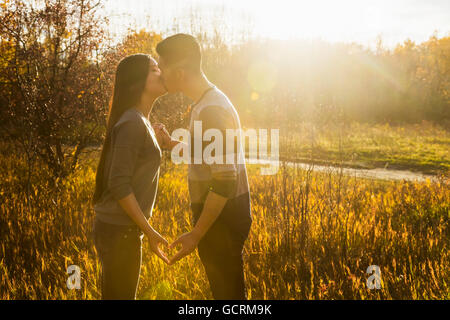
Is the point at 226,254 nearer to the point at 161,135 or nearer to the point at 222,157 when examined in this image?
the point at 222,157

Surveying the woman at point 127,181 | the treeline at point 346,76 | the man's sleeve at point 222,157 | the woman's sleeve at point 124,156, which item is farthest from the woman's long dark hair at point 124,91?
the treeline at point 346,76

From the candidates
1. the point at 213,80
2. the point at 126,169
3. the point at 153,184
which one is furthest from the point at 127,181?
the point at 213,80

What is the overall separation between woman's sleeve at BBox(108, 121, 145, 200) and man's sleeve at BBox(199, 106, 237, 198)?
0.39 m

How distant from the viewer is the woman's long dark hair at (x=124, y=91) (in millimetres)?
2074

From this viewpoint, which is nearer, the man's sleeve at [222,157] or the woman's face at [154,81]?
the man's sleeve at [222,157]

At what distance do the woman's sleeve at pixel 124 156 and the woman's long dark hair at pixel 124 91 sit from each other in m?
0.11

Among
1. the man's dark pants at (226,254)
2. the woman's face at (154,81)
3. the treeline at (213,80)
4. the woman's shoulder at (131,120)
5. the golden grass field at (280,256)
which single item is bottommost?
the golden grass field at (280,256)

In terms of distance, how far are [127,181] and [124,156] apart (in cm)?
14

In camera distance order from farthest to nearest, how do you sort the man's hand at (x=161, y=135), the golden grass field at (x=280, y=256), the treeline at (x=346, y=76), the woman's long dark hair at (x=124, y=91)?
the treeline at (x=346, y=76)
the golden grass field at (x=280, y=256)
the man's hand at (x=161, y=135)
the woman's long dark hair at (x=124, y=91)

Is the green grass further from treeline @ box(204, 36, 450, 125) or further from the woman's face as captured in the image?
the woman's face

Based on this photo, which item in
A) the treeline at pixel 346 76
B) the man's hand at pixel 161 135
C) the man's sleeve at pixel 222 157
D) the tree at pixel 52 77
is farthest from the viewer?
the treeline at pixel 346 76

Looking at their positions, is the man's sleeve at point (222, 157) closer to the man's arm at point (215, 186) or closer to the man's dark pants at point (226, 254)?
the man's arm at point (215, 186)
